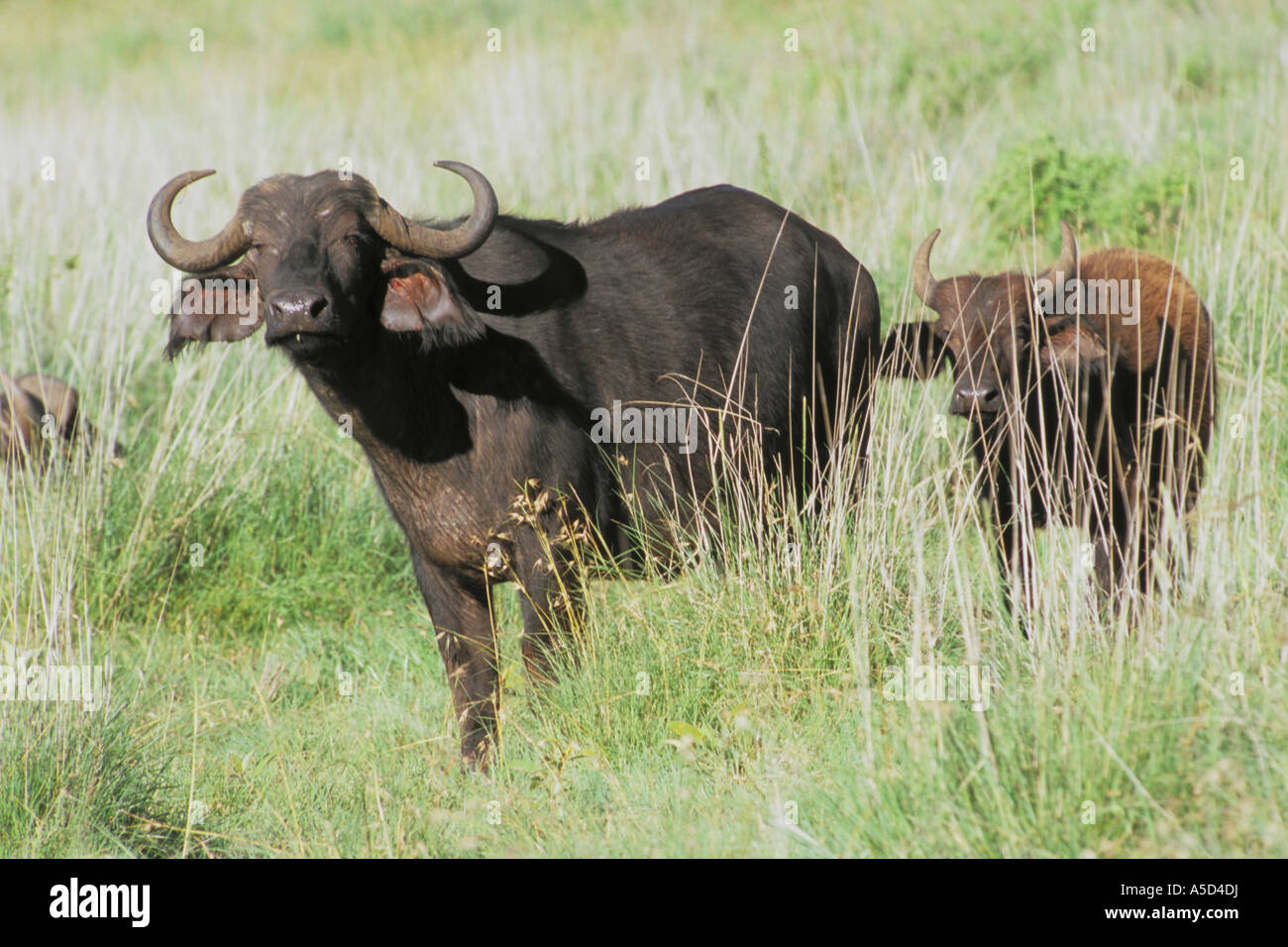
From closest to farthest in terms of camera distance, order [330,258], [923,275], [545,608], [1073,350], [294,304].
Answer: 1. [294,304]
2. [330,258]
3. [545,608]
4. [1073,350]
5. [923,275]

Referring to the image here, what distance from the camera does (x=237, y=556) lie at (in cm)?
660

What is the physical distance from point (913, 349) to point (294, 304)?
108 inches

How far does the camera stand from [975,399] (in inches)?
211

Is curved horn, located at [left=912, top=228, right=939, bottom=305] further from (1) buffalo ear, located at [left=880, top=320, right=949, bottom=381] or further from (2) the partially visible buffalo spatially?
(2) the partially visible buffalo

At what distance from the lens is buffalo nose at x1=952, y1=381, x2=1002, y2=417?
537cm

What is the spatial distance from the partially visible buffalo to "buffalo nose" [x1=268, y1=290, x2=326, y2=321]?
8.42 feet

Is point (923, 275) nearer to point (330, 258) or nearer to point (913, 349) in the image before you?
point (913, 349)

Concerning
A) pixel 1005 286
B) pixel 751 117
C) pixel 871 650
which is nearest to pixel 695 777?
pixel 871 650

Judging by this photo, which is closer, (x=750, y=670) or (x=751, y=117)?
(x=750, y=670)

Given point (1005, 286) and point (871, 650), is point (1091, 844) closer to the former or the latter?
point (871, 650)

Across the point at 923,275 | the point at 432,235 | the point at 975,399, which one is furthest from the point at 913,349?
the point at 432,235

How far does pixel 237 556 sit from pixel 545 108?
6588 millimetres

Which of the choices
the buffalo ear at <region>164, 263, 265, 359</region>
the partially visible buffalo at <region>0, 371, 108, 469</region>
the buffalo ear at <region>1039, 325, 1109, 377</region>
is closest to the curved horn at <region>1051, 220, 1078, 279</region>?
the buffalo ear at <region>1039, 325, 1109, 377</region>

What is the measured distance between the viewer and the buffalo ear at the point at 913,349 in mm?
5832
